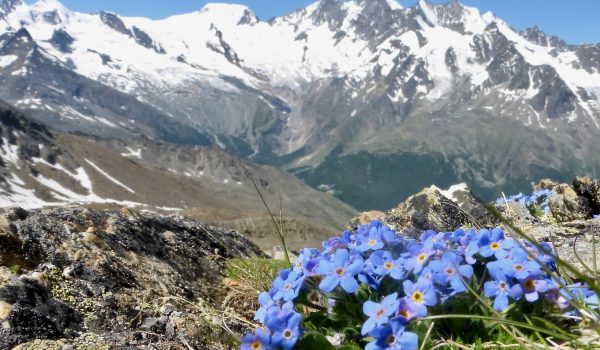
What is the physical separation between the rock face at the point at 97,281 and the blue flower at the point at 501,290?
2990mm

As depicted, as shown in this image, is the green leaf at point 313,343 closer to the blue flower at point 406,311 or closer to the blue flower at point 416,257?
the blue flower at point 406,311

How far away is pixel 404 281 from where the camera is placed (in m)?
3.89

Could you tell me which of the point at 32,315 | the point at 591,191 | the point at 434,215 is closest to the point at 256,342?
the point at 32,315

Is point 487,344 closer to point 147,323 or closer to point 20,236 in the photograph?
point 147,323

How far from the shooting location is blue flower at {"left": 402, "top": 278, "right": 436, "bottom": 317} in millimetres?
3561

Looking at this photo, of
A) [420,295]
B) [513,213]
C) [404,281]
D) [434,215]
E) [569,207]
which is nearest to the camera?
[420,295]

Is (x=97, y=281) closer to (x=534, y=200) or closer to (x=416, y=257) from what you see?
(x=416, y=257)

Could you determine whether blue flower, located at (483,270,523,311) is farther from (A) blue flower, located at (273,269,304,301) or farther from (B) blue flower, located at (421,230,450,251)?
(A) blue flower, located at (273,269,304,301)

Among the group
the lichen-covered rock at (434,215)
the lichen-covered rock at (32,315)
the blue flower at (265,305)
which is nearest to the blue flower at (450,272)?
the blue flower at (265,305)

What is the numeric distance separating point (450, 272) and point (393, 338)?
0.76 m

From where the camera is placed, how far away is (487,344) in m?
3.93

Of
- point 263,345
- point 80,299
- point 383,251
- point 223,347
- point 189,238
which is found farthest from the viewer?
point 189,238

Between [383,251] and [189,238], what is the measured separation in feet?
23.9

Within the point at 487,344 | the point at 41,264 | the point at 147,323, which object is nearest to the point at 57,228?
the point at 41,264
